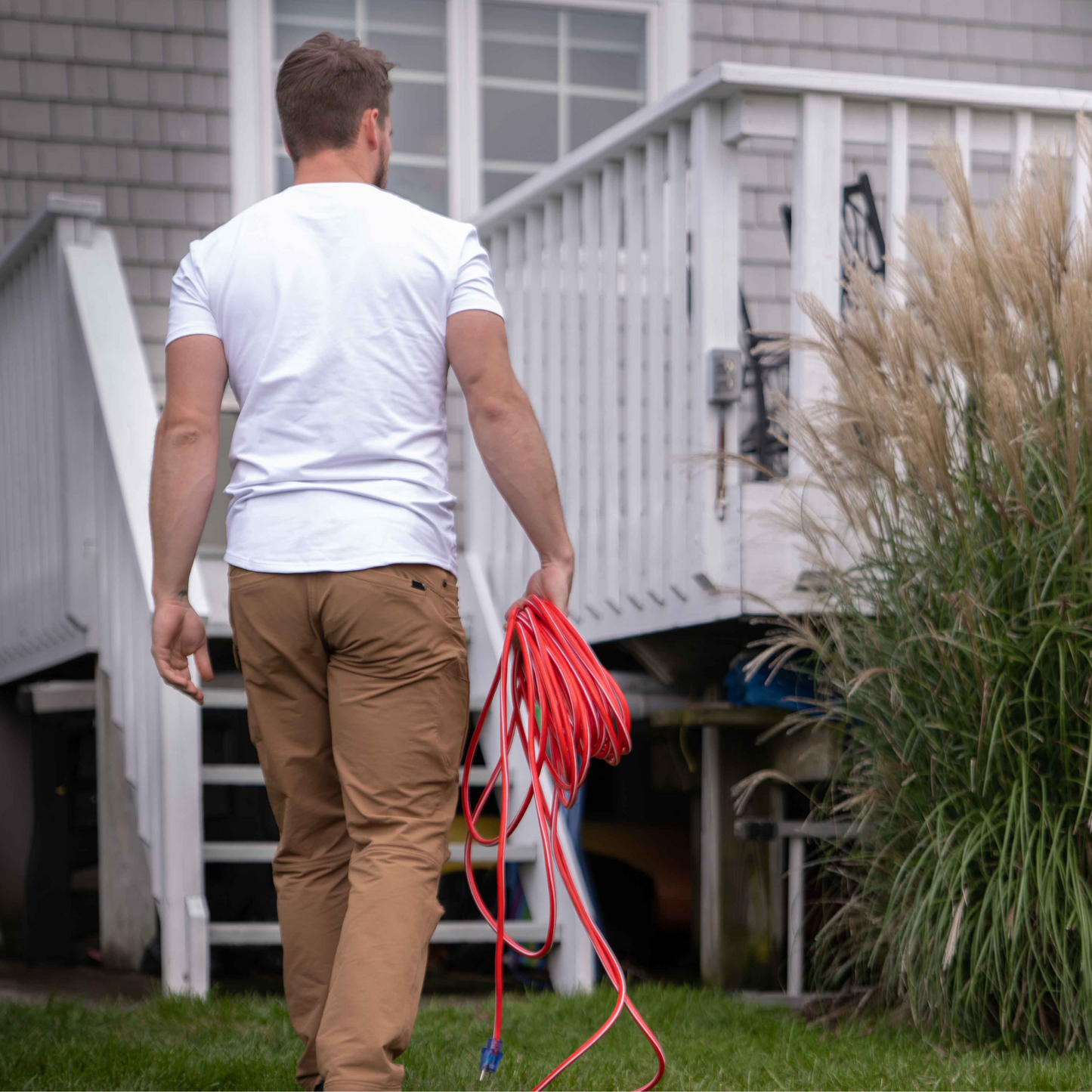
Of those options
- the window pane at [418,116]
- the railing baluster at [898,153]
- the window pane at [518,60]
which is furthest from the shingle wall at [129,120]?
the railing baluster at [898,153]

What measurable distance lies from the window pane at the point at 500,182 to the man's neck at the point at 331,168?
14.1 feet

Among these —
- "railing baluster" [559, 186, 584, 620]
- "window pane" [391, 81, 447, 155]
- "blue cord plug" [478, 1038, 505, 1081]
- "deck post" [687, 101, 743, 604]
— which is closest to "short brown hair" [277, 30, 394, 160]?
"blue cord plug" [478, 1038, 505, 1081]

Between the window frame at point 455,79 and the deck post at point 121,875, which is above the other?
the window frame at point 455,79

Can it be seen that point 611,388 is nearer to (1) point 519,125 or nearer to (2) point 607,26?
(1) point 519,125

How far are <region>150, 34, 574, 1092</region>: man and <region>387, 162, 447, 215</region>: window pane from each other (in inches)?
164

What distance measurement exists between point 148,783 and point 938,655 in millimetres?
2053

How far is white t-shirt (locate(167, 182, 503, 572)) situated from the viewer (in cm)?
221

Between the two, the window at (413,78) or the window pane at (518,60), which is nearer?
the window at (413,78)

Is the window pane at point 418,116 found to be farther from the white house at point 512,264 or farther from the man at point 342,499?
the man at point 342,499

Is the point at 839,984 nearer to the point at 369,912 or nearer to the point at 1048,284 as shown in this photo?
the point at 1048,284

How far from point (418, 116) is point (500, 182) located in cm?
43

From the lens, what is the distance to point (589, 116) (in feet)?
21.8

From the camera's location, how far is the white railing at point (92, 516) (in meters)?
3.86

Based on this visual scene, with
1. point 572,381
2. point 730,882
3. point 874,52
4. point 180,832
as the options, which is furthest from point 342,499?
point 874,52
